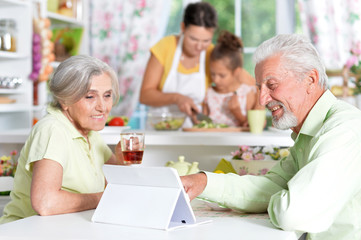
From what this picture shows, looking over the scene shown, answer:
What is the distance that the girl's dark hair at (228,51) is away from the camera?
149 inches

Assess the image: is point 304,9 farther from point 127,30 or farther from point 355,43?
point 127,30

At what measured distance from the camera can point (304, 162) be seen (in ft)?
5.37

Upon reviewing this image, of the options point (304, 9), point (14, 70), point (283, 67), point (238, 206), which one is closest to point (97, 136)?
point (238, 206)

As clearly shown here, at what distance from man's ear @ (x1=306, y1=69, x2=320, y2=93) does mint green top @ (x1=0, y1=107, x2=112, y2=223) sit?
783 millimetres

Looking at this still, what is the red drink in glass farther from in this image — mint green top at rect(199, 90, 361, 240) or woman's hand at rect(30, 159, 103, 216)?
mint green top at rect(199, 90, 361, 240)

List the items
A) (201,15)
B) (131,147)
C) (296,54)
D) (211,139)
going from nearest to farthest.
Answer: (296,54)
(131,147)
(211,139)
(201,15)

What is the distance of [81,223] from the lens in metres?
1.46

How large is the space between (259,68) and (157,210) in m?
0.54

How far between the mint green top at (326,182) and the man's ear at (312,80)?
0.04m

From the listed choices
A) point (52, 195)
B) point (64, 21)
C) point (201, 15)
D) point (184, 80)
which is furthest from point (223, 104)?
point (52, 195)

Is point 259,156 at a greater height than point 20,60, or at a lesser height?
lesser

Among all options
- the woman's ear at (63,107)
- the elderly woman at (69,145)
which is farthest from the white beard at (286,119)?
the woman's ear at (63,107)

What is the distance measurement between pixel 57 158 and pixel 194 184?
0.44 metres

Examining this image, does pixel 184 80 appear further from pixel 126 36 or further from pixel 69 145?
pixel 69 145
